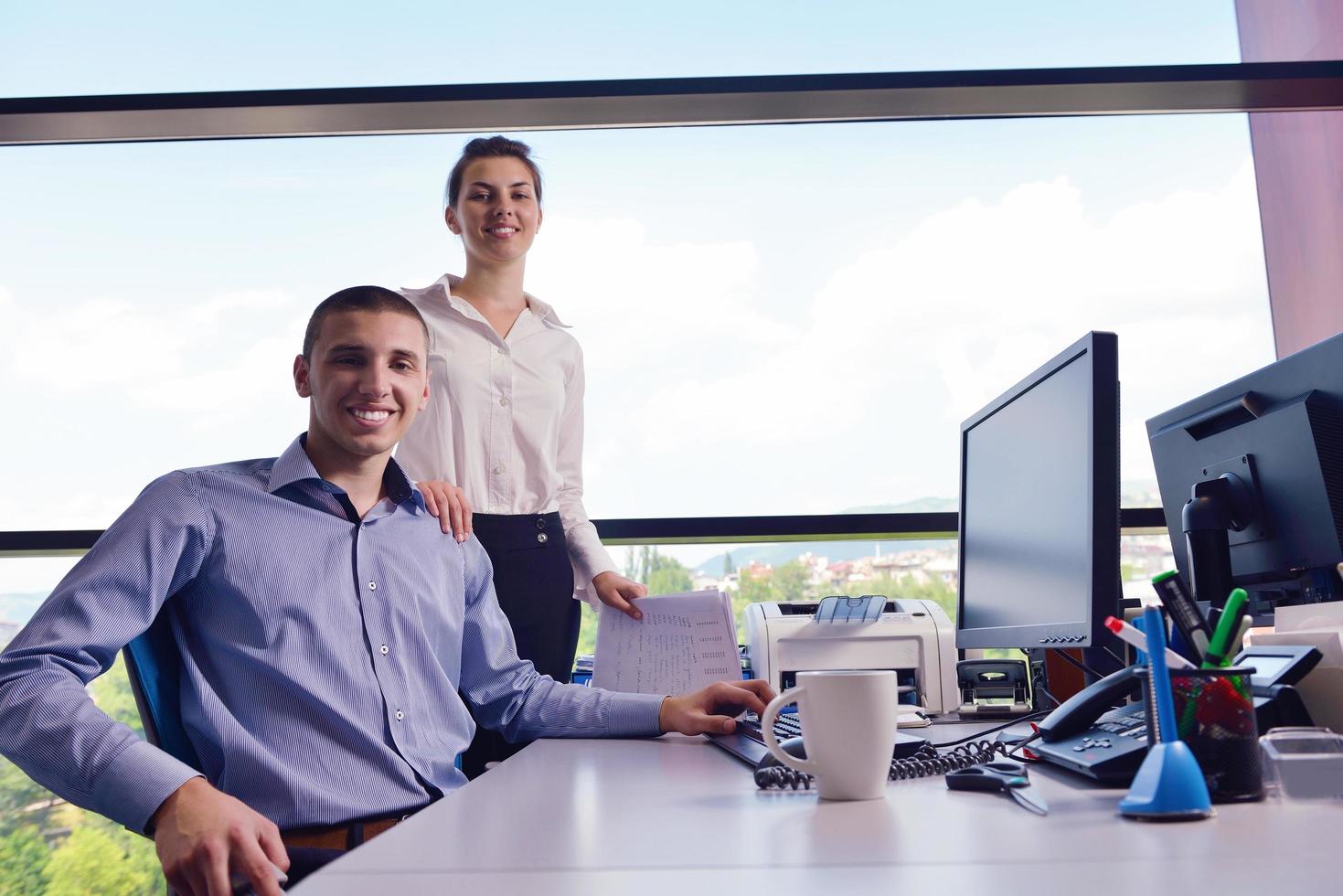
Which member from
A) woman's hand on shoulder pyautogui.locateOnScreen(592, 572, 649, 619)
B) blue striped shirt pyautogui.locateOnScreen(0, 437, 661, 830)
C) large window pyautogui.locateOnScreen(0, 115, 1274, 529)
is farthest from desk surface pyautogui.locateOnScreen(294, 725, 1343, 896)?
large window pyautogui.locateOnScreen(0, 115, 1274, 529)

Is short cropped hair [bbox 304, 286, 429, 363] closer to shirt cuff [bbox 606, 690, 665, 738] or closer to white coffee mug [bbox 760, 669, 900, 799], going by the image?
shirt cuff [bbox 606, 690, 665, 738]

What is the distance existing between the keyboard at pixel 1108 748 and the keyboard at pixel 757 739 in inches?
4.8

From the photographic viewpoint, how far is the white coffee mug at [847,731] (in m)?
0.83

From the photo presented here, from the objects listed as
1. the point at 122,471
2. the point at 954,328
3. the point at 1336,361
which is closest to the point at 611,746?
the point at 1336,361

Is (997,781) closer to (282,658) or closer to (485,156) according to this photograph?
(282,658)

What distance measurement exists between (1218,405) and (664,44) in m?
2.16

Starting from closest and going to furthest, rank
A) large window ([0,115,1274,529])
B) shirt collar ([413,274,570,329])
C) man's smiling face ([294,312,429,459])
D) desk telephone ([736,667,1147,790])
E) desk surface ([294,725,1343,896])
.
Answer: desk surface ([294,725,1343,896])
desk telephone ([736,667,1147,790])
man's smiling face ([294,312,429,459])
shirt collar ([413,274,570,329])
large window ([0,115,1274,529])

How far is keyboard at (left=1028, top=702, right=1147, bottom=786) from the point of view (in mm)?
835

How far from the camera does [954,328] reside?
2.81 metres

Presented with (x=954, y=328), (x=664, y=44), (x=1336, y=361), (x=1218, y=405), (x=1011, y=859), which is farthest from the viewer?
(x=664, y=44)

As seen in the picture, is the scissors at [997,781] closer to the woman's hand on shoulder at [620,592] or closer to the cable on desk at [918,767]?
the cable on desk at [918,767]

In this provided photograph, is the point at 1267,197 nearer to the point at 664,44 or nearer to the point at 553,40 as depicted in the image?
the point at 664,44

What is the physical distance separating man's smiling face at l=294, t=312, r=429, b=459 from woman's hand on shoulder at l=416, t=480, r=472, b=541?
0.37 ft

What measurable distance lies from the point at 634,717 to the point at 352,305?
692 millimetres
